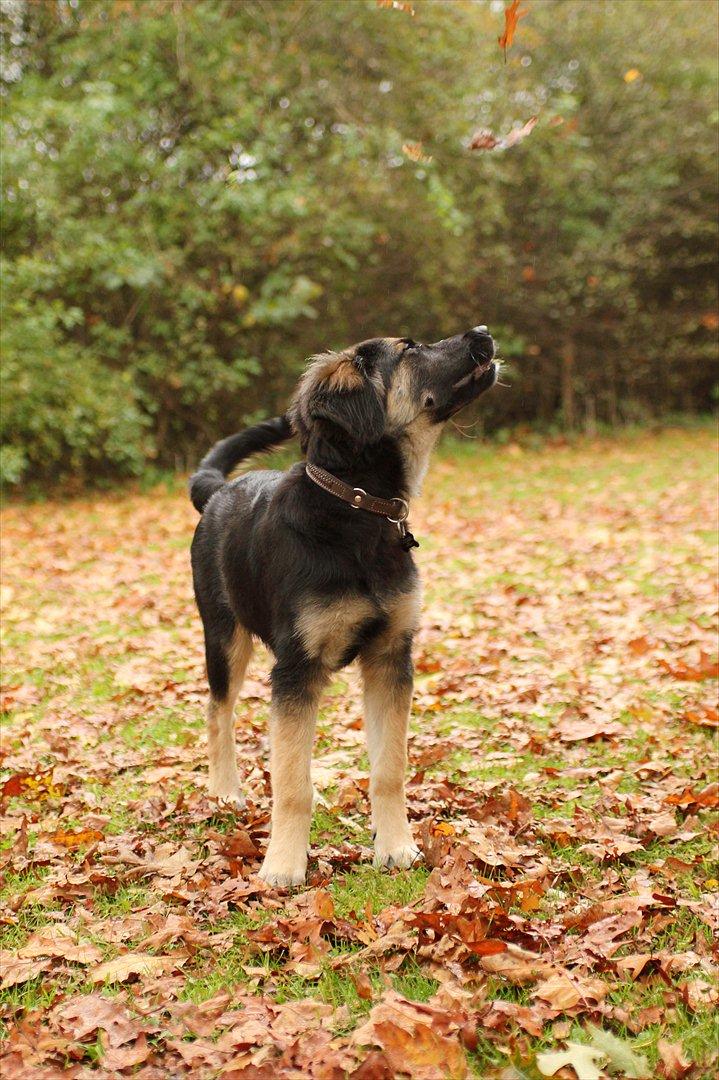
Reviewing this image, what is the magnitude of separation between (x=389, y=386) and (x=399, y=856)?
6.34 feet

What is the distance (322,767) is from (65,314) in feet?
37.5

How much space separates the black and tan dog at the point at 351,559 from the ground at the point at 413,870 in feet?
1.26

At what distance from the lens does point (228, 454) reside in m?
5.16

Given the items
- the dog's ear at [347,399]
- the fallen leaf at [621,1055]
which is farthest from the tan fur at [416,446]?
the fallen leaf at [621,1055]

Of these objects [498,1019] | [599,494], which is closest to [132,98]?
[599,494]

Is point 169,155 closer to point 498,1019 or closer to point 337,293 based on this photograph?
point 337,293

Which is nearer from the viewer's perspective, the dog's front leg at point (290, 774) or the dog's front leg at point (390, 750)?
the dog's front leg at point (290, 774)

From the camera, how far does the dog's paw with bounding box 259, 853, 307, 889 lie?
3.94m

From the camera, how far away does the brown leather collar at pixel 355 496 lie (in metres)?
3.95

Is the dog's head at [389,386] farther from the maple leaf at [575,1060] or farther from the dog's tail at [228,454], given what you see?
the maple leaf at [575,1060]

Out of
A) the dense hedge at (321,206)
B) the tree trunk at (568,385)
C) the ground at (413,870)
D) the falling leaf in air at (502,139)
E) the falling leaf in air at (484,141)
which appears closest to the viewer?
the ground at (413,870)

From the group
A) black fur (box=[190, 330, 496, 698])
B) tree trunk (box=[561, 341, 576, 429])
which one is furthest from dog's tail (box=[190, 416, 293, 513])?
tree trunk (box=[561, 341, 576, 429])

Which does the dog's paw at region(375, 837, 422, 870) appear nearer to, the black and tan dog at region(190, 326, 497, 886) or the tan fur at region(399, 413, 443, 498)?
the black and tan dog at region(190, 326, 497, 886)

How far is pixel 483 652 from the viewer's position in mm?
7125
